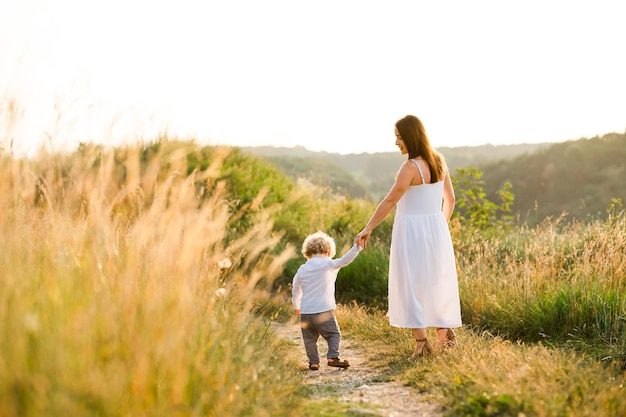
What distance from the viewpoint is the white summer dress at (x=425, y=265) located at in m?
6.02

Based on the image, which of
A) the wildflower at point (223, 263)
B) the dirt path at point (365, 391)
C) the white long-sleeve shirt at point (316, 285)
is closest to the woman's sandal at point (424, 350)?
the dirt path at point (365, 391)

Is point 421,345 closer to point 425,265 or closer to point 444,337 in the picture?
point 444,337

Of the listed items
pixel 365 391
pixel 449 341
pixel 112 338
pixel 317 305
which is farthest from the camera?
pixel 317 305

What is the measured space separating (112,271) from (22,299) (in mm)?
1243

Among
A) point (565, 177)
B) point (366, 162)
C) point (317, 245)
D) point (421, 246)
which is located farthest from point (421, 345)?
point (366, 162)

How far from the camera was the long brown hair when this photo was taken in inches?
238

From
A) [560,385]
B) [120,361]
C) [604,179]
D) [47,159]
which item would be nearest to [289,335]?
[47,159]

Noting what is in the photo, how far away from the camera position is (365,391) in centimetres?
514

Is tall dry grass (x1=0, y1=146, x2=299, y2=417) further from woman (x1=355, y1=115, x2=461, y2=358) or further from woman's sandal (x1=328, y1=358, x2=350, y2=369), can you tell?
woman (x1=355, y1=115, x2=461, y2=358)

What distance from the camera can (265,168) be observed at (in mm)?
17250

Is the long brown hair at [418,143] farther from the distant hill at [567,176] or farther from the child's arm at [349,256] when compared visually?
the distant hill at [567,176]

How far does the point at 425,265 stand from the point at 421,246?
174mm

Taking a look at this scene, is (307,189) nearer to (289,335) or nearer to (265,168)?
(265,168)

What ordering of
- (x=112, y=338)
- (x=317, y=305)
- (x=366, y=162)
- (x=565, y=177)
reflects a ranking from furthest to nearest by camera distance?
(x=366, y=162) < (x=565, y=177) < (x=317, y=305) < (x=112, y=338)
